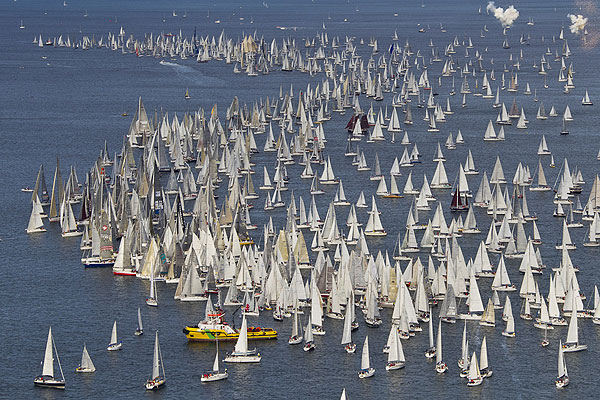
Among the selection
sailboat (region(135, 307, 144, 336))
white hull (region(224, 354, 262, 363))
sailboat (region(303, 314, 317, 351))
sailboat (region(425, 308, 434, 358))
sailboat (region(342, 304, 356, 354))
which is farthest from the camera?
sailboat (region(135, 307, 144, 336))

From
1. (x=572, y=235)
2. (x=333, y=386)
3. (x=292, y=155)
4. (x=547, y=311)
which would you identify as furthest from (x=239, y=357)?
(x=292, y=155)

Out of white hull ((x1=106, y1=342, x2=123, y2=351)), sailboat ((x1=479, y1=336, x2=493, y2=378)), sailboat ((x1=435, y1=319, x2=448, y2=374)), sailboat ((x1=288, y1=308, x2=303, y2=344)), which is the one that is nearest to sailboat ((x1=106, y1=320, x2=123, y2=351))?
white hull ((x1=106, y1=342, x2=123, y2=351))

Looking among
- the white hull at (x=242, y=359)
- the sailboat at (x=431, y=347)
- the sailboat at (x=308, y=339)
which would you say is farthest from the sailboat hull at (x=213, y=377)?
the sailboat at (x=431, y=347)

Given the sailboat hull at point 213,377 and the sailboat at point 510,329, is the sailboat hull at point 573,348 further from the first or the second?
the sailboat hull at point 213,377

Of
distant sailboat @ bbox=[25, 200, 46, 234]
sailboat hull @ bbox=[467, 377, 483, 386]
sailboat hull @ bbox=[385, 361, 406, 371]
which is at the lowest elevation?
sailboat hull @ bbox=[467, 377, 483, 386]

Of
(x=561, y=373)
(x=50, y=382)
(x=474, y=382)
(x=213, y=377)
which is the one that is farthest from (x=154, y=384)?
(x=561, y=373)

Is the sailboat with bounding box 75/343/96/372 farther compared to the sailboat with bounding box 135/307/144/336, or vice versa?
the sailboat with bounding box 135/307/144/336

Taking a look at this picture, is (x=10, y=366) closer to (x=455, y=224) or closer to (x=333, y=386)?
(x=333, y=386)

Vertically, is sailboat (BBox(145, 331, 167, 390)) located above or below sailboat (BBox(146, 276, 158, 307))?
below

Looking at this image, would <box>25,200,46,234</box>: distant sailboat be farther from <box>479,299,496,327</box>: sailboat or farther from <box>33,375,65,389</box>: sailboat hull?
<box>479,299,496,327</box>: sailboat
